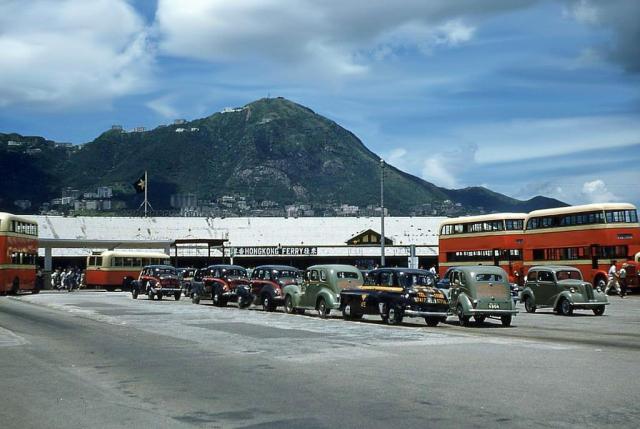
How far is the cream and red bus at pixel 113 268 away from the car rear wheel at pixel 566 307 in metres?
40.3

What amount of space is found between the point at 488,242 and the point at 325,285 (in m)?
23.6

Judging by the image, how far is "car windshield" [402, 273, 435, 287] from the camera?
24141 millimetres

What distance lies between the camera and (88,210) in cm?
18688

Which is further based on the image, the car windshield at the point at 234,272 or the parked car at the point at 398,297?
the car windshield at the point at 234,272

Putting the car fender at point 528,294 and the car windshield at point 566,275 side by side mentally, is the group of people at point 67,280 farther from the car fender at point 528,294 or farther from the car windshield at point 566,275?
the car windshield at point 566,275

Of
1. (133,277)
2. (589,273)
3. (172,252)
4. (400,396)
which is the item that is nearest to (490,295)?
(400,396)

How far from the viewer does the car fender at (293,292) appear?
29.4 metres

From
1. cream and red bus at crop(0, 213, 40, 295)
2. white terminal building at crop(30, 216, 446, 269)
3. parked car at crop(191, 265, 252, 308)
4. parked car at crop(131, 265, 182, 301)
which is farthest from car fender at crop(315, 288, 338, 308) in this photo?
white terminal building at crop(30, 216, 446, 269)

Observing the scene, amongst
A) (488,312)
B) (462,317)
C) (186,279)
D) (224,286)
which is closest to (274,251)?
(186,279)

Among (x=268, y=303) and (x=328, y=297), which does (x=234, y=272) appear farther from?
(x=328, y=297)

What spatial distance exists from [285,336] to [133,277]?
4463 centimetres

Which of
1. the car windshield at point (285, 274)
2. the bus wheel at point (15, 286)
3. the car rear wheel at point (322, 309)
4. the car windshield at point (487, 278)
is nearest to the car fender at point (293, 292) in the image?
the car windshield at point (285, 274)

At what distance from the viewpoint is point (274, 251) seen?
3012 inches

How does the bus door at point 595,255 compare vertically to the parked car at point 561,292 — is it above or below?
above
